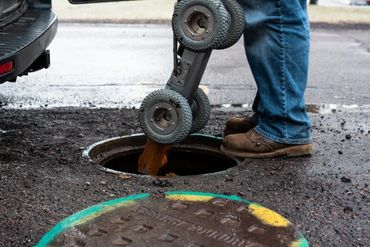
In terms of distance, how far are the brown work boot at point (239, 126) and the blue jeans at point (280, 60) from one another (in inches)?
10.1

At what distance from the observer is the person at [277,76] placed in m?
3.05

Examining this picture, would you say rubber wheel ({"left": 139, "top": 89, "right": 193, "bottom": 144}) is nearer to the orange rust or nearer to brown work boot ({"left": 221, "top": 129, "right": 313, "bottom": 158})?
the orange rust

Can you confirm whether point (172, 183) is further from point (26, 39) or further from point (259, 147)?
point (26, 39)

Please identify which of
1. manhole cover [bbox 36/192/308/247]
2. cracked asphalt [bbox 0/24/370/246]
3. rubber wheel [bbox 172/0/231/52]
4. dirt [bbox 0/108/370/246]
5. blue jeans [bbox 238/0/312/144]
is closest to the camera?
manhole cover [bbox 36/192/308/247]

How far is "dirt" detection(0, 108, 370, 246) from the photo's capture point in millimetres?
2379

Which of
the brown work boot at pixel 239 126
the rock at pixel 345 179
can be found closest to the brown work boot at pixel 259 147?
the brown work boot at pixel 239 126

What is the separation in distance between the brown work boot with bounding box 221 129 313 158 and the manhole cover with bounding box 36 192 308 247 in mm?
691

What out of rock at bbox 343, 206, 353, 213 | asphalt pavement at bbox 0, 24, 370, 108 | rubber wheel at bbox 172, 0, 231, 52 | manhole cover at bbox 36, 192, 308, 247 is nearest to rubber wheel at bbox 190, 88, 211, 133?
rubber wheel at bbox 172, 0, 231, 52

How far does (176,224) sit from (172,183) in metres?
0.50

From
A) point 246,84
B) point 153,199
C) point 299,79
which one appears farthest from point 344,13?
point 153,199

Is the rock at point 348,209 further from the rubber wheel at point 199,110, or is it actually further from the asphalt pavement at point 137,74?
the asphalt pavement at point 137,74

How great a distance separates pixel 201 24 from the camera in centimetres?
283

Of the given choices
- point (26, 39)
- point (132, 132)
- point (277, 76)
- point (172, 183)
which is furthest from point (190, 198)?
point (26, 39)

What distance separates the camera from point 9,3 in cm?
384
